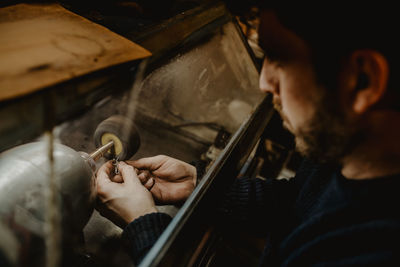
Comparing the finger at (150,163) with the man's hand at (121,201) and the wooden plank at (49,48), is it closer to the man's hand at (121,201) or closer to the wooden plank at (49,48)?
the man's hand at (121,201)

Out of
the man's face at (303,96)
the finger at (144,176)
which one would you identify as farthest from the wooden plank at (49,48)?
the finger at (144,176)

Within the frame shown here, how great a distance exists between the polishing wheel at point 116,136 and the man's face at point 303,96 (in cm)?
132

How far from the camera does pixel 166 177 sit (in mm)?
2084

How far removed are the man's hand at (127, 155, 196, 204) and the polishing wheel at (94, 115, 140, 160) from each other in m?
0.12

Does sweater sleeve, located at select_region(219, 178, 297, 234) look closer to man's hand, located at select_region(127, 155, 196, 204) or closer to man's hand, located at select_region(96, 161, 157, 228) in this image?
man's hand, located at select_region(127, 155, 196, 204)

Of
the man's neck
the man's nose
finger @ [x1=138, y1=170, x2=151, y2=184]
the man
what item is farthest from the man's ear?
finger @ [x1=138, y1=170, x2=151, y2=184]

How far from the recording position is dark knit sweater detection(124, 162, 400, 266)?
0.99 metres

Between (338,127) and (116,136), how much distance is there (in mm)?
1655

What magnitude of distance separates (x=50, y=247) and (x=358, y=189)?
4.46 feet

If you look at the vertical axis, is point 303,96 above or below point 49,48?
below

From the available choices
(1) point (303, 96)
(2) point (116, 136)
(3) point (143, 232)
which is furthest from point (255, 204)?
(2) point (116, 136)

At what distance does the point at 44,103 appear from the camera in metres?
0.59

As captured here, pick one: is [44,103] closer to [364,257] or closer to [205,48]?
[364,257]

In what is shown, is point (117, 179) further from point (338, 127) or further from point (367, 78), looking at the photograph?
point (367, 78)
